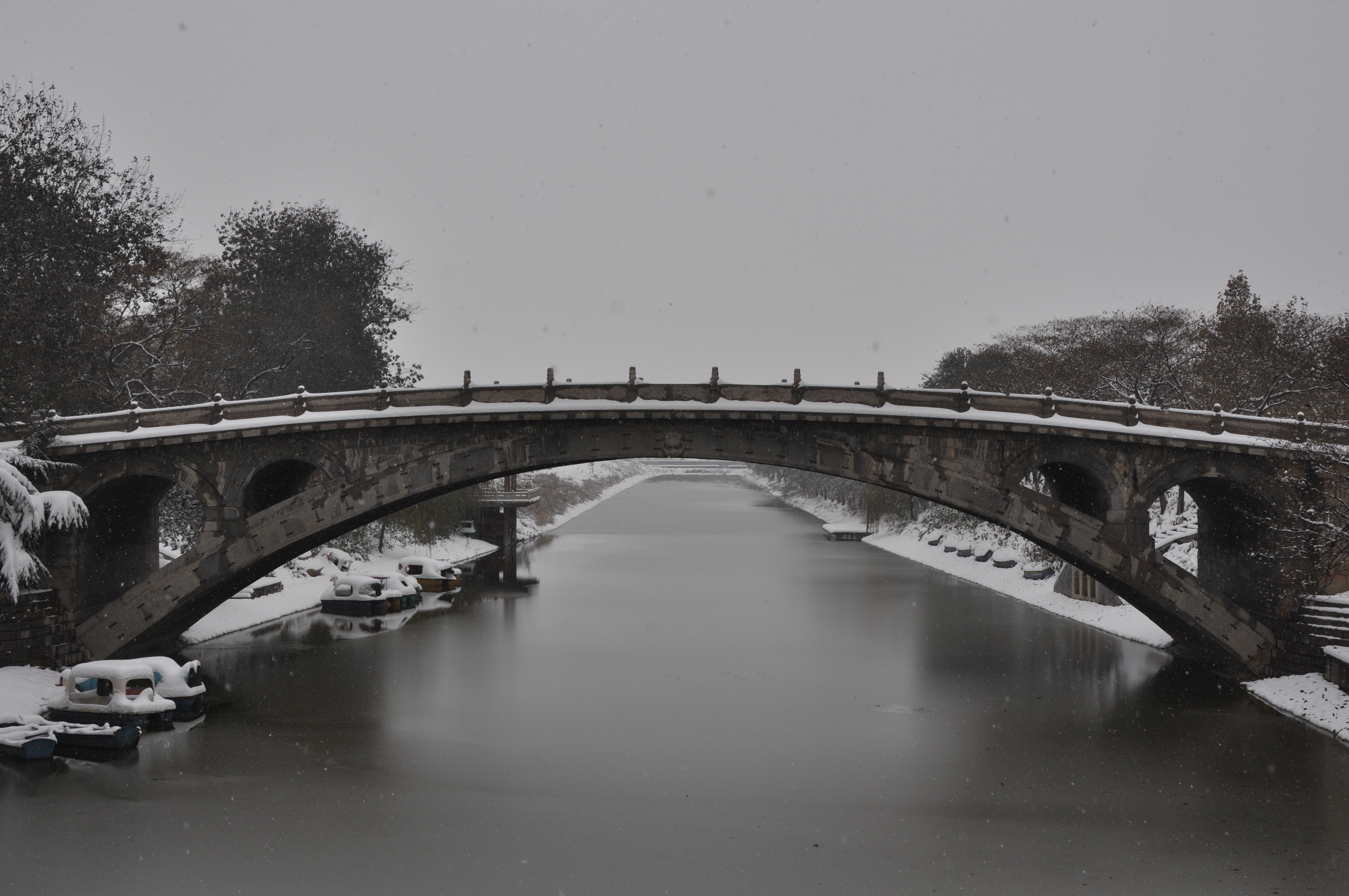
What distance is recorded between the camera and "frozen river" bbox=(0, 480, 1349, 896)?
18.6m

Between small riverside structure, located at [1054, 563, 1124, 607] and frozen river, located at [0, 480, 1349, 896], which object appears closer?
frozen river, located at [0, 480, 1349, 896]

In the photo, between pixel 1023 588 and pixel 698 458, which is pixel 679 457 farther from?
pixel 1023 588

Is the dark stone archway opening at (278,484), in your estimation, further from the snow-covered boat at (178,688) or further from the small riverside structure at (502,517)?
the small riverside structure at (502,517)

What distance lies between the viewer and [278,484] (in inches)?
1548

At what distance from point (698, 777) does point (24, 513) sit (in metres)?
20.4

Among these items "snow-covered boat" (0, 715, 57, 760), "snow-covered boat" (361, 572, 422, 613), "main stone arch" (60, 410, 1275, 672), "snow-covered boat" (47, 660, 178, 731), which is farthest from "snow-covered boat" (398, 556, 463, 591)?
"snow-covered boat" (0, 715, 57, 760)

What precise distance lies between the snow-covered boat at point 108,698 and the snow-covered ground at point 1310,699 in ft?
101

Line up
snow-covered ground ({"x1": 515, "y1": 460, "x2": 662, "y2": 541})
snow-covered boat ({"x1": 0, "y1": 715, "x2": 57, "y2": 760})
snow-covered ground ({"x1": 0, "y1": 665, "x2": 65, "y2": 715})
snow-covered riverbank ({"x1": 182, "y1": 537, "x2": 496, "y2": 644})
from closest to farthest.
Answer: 1. snow-covered boat ({"x1": 0, "y1": 715, "x2": 57, "y2": 760})
2. snow-covered ground ({"x1": 0, "y1": 665, "x2": 65, "y2": 715})
3. snow-covered riverbank ({"x1": 182, "y1": 537, "x2": 496, "y2": 644})
4. snow-covered ground ({"x1": 515, "y1": 460, "x2": 662, "y2": 541})

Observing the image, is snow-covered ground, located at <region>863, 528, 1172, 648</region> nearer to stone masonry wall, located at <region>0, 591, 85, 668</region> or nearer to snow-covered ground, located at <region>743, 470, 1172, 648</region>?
snow-covered ground, located at <region>743, 470, 1172, 648</region>

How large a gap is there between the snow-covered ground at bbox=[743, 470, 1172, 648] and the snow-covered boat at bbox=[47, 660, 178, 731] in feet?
113

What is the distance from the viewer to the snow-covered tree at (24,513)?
2859cm

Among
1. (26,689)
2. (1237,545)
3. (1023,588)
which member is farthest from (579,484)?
(26,689)

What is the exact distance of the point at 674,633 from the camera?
42.2m

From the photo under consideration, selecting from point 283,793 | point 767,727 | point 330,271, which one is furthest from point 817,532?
point 283,793
